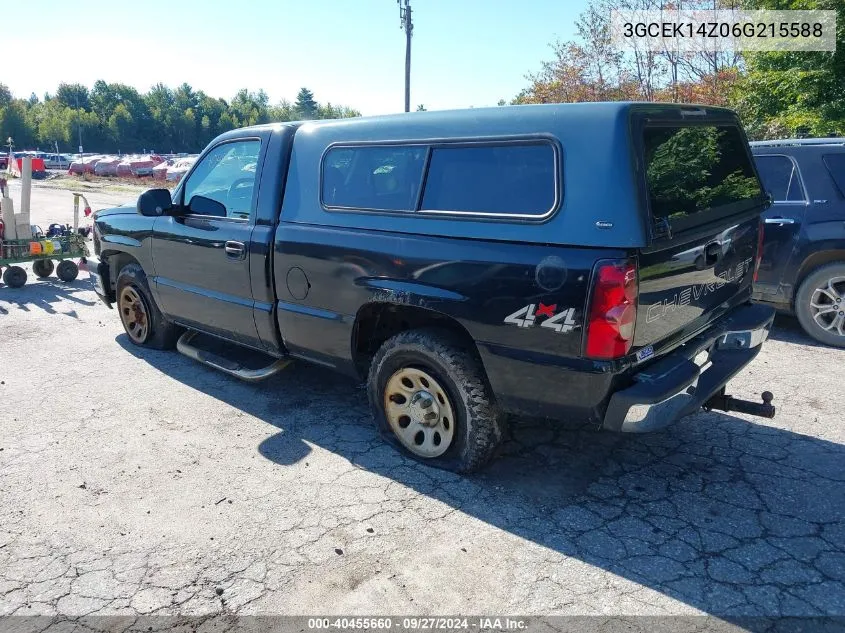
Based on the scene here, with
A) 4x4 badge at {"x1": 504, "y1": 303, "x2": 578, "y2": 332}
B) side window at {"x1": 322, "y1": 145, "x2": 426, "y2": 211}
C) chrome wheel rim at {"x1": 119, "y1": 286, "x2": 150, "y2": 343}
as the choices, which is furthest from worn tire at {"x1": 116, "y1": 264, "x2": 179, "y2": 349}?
4x4 badge at {"x1": 504, "y1": 303, "x2": 578, "y2": 332}

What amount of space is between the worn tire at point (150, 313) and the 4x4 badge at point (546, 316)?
374 centimetres

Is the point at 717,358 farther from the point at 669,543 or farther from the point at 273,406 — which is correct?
the point at 273,406

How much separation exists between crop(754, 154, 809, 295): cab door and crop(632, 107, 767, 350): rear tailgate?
6.82ft

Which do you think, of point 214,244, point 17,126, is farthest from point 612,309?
point 17,126

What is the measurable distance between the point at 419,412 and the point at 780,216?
428 cm

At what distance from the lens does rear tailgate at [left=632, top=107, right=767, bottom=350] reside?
9.37 feet

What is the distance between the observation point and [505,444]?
394 cm

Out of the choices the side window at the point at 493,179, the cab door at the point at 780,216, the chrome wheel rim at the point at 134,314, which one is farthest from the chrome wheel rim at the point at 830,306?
the chrome wheel rim at the point at 134,314

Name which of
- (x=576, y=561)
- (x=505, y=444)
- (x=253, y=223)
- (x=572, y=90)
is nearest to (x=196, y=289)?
(x=253, y=223)

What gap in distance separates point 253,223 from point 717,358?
10.0ft

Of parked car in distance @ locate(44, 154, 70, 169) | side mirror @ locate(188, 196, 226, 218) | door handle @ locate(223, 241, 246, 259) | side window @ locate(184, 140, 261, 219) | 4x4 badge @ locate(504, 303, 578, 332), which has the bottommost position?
4x4 badge @ locate(504, 303, 578, 332)

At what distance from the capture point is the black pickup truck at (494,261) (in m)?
2.81

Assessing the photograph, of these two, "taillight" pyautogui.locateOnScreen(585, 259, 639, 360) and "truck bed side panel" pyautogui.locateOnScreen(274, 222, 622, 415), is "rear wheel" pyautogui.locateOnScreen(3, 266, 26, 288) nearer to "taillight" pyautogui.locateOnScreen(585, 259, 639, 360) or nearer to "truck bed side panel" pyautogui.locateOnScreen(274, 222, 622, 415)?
"truck bed side panel" pyautogui.locateOnScreen(274, 222, 622, 415)

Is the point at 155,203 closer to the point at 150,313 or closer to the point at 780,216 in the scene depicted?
the point at 150,313
